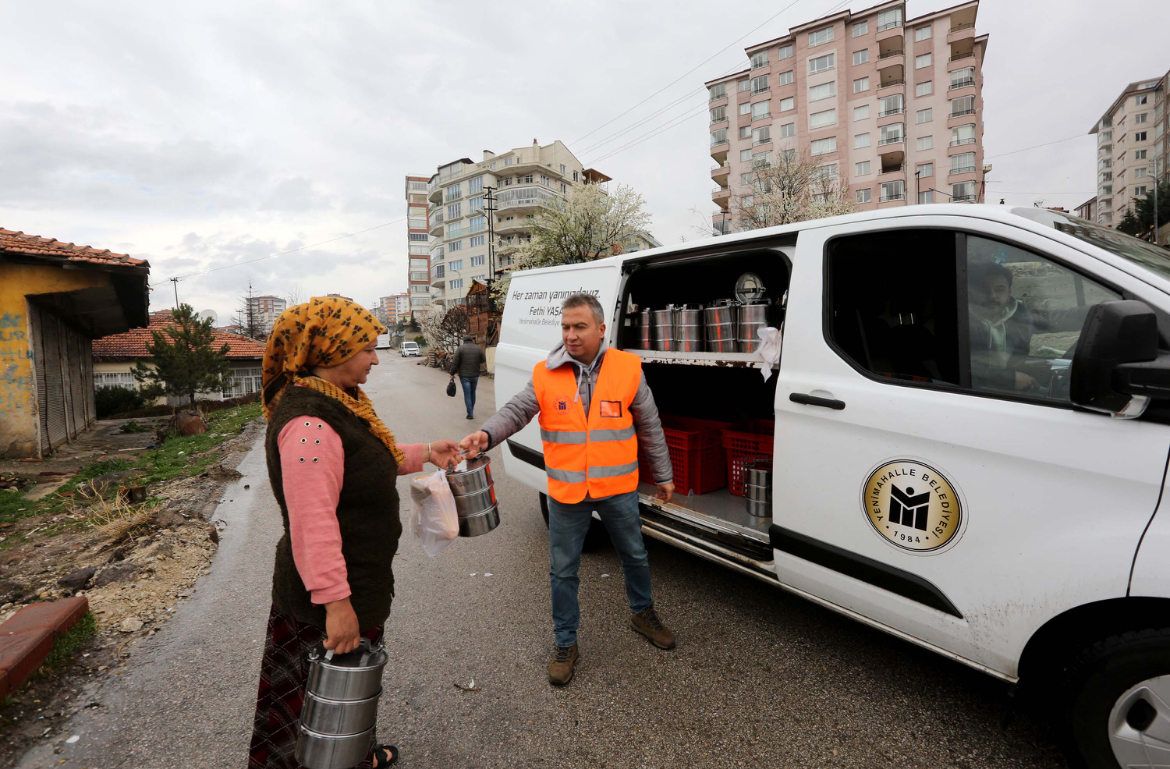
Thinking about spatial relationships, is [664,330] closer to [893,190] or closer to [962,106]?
[893,190]

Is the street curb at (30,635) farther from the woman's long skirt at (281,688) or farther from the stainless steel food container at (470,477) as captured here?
the stainless steel food container at (470,477)

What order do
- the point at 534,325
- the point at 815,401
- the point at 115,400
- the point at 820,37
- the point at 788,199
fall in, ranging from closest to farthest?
the point at 815,401, the point at 534,325, the point at 115,400, the point at 788,199, the point at 820,37

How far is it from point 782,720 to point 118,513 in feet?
20.5

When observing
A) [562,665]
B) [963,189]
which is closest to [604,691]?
Result: [562,665]

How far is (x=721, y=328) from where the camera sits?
368cm

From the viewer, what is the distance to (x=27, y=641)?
2.95 metres

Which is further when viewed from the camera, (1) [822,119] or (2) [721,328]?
(1) [822,119]

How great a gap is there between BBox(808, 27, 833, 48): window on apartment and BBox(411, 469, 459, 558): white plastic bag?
173 feet

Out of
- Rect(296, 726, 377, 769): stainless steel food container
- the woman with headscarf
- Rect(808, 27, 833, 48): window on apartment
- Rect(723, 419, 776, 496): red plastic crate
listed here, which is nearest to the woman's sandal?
the woman with headscarf

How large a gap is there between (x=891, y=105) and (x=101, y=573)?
167ft

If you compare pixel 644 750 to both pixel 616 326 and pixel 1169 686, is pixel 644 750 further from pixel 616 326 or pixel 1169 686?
pixel 616 326

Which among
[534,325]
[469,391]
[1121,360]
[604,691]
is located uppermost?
[534,325]

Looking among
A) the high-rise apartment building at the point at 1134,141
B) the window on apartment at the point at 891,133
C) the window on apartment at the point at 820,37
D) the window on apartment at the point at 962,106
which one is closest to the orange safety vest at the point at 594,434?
the window on apartment at the point at 891,133

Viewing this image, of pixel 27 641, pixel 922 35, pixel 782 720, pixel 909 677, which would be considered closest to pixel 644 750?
pixel 782 720
